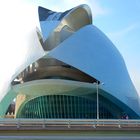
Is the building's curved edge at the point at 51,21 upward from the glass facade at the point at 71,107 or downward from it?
upward

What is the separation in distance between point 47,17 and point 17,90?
13.6 metres

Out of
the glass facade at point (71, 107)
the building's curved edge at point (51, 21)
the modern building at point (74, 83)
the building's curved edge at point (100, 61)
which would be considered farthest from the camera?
the building's curved edge at point (51, 21)

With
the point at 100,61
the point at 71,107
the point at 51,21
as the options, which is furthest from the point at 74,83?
the point at 51,21

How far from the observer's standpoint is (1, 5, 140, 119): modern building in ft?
166

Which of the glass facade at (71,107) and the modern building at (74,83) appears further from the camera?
the glass facade at (71,107)

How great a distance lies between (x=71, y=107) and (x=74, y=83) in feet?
12.6

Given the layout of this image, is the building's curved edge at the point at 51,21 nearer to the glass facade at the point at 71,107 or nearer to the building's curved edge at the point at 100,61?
the building's curved edge at the point at 100,61

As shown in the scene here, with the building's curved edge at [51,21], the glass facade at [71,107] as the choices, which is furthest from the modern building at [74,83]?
the building's curved edge at [51,21]

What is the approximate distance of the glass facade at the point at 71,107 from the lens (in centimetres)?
5200

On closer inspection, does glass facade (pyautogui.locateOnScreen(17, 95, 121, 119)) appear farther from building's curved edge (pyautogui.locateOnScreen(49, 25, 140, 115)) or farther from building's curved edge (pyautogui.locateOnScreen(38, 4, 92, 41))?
building's curved edge (pyautogui.locateOnScreen(38, 4, 92, 41))

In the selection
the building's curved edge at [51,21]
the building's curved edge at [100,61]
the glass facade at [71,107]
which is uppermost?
the building's curved edge at [51,21]

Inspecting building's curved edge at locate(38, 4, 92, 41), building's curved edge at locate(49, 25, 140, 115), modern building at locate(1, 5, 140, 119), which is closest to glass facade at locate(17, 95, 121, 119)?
modern building at locate(1, 5, 140, 119)

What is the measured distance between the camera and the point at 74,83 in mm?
50031

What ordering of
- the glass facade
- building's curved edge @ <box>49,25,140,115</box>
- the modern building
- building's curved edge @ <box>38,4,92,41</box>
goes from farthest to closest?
building's curved edge @ <box>38,4,92,41</box> → the glass facade → building's curved edge @ <box>49,25,140,115</box> → the modern building
